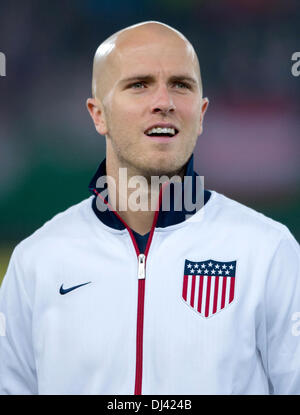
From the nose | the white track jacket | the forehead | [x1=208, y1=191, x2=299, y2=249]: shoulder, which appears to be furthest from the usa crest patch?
the forehead

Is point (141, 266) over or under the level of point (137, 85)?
under

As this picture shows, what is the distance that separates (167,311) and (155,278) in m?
0.11

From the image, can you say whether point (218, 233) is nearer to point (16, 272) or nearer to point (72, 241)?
point (72, 241)

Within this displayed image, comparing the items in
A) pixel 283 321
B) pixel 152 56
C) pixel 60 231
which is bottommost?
pixel 283 321

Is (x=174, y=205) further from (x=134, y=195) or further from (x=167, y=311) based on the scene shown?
(x=167, y=311)

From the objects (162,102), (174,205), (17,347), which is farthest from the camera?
(17,347)

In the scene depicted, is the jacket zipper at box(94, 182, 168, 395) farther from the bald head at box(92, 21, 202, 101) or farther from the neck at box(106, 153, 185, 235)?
the bald head at box(92, 21, 202, 101)

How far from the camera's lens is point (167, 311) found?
1970 millimetres

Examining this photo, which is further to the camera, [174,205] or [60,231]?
[60,231]

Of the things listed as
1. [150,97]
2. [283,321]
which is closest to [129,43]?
[150,97]

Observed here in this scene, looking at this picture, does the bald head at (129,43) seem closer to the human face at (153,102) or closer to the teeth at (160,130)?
the human face at (153,102)

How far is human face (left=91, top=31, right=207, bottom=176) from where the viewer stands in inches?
77.0

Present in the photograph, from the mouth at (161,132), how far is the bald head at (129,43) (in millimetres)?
227
